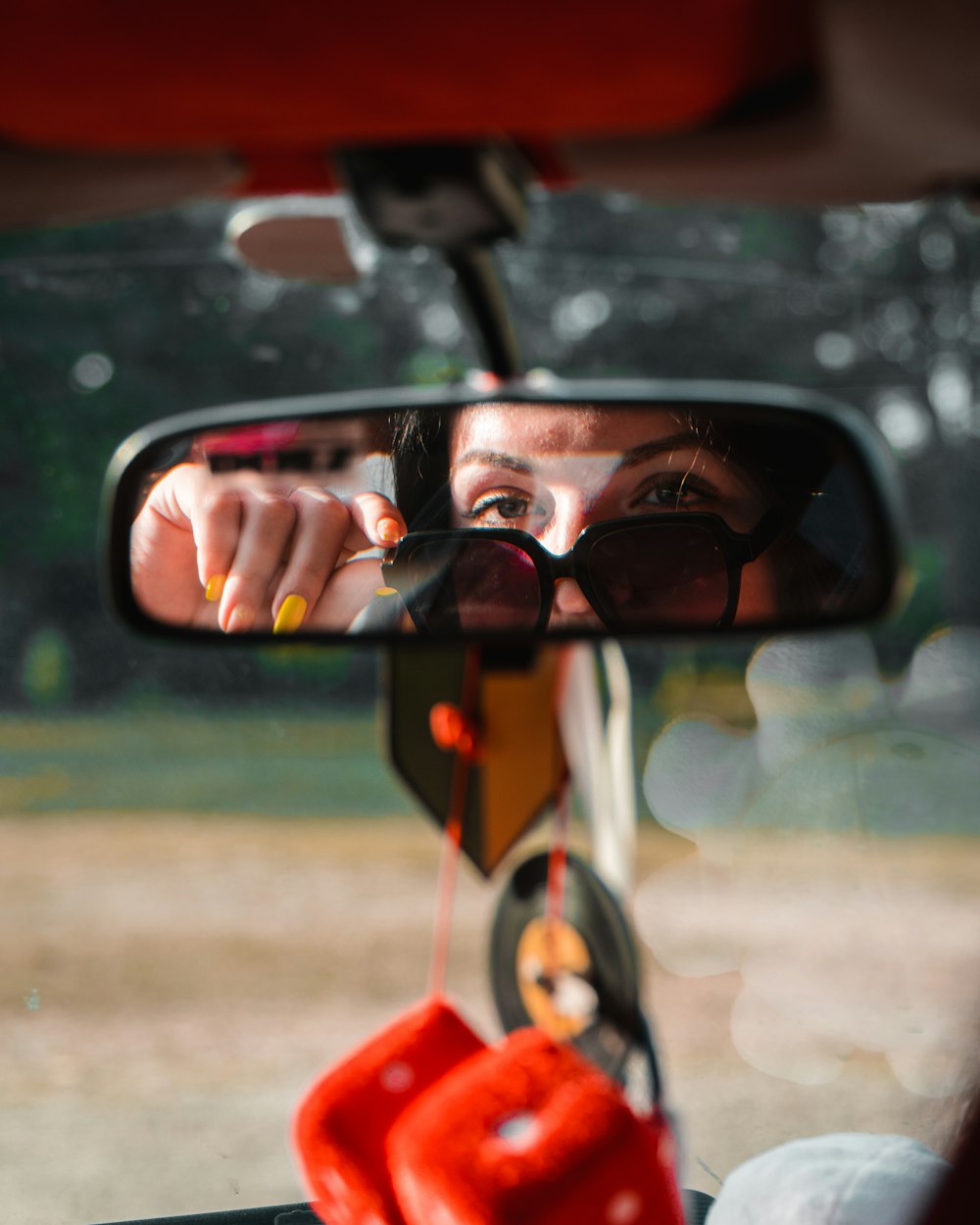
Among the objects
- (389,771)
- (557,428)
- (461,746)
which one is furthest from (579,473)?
(389,771)

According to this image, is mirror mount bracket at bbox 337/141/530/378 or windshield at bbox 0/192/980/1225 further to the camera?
windshield at bbox 0/192/980/1225

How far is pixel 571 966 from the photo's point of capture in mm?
2061

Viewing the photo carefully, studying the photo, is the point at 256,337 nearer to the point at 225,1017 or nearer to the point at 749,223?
the point at 749,223

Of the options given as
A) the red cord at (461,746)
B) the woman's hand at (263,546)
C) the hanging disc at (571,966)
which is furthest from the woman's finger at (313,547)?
the hanging disc at (571,966)

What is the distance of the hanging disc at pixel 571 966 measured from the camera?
2.01 metres

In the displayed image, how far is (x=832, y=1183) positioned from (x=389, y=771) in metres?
2.03

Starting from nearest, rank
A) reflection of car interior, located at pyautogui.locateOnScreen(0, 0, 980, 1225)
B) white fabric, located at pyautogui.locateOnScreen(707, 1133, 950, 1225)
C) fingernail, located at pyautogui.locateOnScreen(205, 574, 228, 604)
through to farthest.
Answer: reflection of car interior, located at pyautogui.locateOnScreen(0, 0, 980, 1225) < white fabric, located at pyautogui.locateOnScreen(707, 1133, 950, 1225) < fingernail, located at pyautogui.locateOnScreen(205, 574, 228, 604)

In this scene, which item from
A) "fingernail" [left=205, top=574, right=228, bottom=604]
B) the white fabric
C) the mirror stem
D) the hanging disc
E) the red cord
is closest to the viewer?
the white fabric

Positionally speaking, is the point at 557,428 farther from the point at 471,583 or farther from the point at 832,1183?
the point at 832,1183

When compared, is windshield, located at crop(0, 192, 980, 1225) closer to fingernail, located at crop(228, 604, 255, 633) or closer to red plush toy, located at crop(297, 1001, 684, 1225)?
red plush toy, located at crop(297, 1001, 684, 1225)

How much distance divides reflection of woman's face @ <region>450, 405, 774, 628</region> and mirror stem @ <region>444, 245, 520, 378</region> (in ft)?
1.32

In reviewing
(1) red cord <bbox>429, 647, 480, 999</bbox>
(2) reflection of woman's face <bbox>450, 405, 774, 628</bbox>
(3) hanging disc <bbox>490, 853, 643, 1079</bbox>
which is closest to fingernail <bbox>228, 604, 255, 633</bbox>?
(2) reflection of woman's face <bbox>450, 405, 774, 628</bbox>

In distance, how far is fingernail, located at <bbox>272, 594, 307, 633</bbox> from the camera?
1.30 metres

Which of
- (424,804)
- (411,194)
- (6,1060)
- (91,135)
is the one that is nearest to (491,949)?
(424,804)
